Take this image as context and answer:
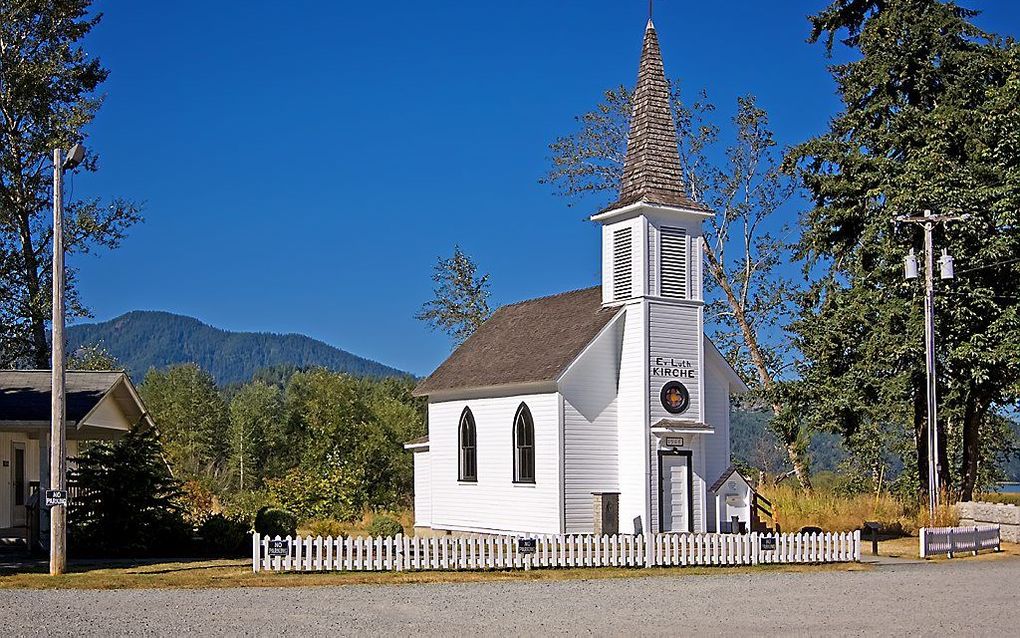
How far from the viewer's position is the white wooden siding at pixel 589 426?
105 feet

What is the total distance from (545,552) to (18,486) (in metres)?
16.3

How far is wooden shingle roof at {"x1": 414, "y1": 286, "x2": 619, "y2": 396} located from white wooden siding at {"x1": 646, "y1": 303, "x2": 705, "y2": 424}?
53.2 inches

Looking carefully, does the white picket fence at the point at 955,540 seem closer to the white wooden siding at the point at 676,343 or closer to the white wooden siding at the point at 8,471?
the white wooden siding at the point at 676,343

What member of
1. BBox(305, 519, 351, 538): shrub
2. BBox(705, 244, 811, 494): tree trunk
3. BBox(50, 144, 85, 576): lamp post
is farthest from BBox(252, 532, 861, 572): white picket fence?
BBox(705, 244, 811, 494): tree trunk

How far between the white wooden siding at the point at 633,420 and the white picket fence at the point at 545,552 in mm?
3972

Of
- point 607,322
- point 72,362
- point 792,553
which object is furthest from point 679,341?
point 72,362

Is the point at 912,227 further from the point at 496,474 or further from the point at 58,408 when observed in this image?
the point at 58,408

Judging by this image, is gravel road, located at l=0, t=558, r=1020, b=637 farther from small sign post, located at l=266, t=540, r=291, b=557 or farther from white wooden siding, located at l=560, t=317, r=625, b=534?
white wooden siding, located at l=560, t=317, r=625, b=534

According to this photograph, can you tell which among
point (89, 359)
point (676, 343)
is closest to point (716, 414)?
point (676, 343)

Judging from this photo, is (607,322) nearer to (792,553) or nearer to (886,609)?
(792,553)

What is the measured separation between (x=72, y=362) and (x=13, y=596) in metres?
33.7

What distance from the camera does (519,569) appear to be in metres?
24.8

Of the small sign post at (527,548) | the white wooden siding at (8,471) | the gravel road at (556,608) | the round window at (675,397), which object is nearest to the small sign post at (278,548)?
the gravel road at (556,608)

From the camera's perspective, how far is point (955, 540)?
2938 cm
